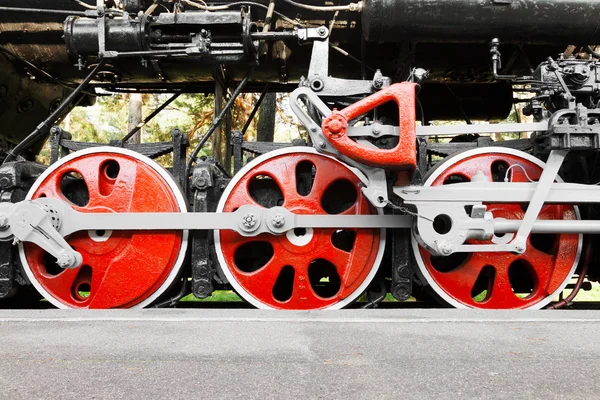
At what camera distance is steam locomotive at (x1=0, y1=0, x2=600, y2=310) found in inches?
94.2

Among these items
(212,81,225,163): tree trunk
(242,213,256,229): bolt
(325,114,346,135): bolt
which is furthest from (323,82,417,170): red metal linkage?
(212,81,225,163): tree trunk

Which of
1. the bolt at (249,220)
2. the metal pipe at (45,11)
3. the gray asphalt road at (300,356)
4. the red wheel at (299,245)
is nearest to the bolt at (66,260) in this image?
the gray asphalt road at (300,356)

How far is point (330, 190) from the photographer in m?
2.86

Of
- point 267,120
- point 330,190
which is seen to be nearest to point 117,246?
point 330,190

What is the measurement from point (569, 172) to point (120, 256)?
2.79 m

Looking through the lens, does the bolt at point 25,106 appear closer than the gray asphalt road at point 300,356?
No

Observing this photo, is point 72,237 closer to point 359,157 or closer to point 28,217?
point 28,217

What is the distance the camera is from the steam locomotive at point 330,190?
7.85 feet

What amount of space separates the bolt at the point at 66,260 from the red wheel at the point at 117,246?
21 cm

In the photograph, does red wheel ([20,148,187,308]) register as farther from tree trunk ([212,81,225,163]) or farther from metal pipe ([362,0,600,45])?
metal pipe ([362,0,600,45])

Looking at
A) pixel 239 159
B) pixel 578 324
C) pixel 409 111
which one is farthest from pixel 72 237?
pixel 578 324

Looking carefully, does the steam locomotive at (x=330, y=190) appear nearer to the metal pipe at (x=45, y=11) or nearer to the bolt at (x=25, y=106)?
the metal pipe at (x=45, y=11)

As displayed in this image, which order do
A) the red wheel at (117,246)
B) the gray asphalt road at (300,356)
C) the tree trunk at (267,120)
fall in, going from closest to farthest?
the gray asphalt road at (300,356), the red wheel at (117,246), the tree trunk at (267,120)

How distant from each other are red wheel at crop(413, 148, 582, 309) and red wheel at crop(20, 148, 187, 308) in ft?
4.86
